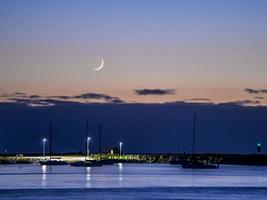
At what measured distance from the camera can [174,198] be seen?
246 ft

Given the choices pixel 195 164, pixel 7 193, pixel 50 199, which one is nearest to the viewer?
pixel 50 199

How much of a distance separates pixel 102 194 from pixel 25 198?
9.29m

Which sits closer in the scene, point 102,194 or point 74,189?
point 102,194

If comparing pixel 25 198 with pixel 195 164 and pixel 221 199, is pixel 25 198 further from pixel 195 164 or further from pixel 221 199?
pixel 195 164

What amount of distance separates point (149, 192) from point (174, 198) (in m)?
8.73

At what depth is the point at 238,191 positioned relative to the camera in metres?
87.8

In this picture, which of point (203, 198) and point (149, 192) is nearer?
point (203, 198)

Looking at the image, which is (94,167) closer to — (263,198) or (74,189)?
(74,189)

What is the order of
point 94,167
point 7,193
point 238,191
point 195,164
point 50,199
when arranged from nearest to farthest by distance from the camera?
point 50,199
point 7,193
point 238,191
point 195,164
point 94,167

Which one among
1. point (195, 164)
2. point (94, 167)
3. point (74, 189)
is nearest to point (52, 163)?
point (94, 167)

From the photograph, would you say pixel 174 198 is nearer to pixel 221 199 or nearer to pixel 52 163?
pixel 221 199

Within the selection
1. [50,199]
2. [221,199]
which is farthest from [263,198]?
[50,199]

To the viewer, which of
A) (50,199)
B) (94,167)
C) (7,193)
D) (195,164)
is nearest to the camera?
(50,199)

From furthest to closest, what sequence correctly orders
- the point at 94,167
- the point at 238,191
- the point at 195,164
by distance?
1. the point at 94,167
2. the point at 195,164
3. the point at 238,191
